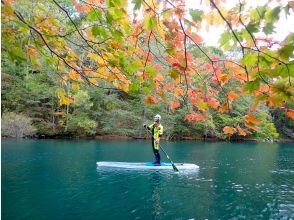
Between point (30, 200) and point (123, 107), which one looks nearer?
point (30, 200)

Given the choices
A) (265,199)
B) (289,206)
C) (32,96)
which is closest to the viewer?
(289,206)

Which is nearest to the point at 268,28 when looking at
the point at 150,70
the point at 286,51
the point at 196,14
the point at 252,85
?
the point at 286,51

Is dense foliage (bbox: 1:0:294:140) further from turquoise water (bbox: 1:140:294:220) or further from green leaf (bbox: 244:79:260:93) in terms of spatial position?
turquoise water (bbox: 1:140:294:220)

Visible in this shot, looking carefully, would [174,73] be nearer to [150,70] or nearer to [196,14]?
[150,70]

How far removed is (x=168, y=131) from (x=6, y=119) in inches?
637

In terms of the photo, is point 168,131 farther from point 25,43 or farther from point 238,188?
point 25,43

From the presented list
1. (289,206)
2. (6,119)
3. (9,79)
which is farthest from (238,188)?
(9,79)

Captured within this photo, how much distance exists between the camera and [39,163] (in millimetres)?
14969

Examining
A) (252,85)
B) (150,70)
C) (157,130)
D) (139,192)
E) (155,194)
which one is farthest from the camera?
(157,130)

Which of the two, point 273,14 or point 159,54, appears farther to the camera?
point 159,54

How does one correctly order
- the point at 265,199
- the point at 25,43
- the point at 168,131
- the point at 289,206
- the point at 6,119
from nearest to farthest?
1. the point at 25,43
2. the point at 289,206
3. the point at 265,199
4. the point at 6,119
5. the point at 168,131

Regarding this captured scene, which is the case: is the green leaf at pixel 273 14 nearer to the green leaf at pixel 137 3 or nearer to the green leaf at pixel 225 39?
the green leaf at pixel 225 39

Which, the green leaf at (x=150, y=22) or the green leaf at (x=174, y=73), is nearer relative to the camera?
the green leaf at (x=150, y=22)

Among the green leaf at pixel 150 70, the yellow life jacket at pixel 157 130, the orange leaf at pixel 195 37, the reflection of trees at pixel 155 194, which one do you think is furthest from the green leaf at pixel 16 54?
the yellow life jacket at pixel 157 130
